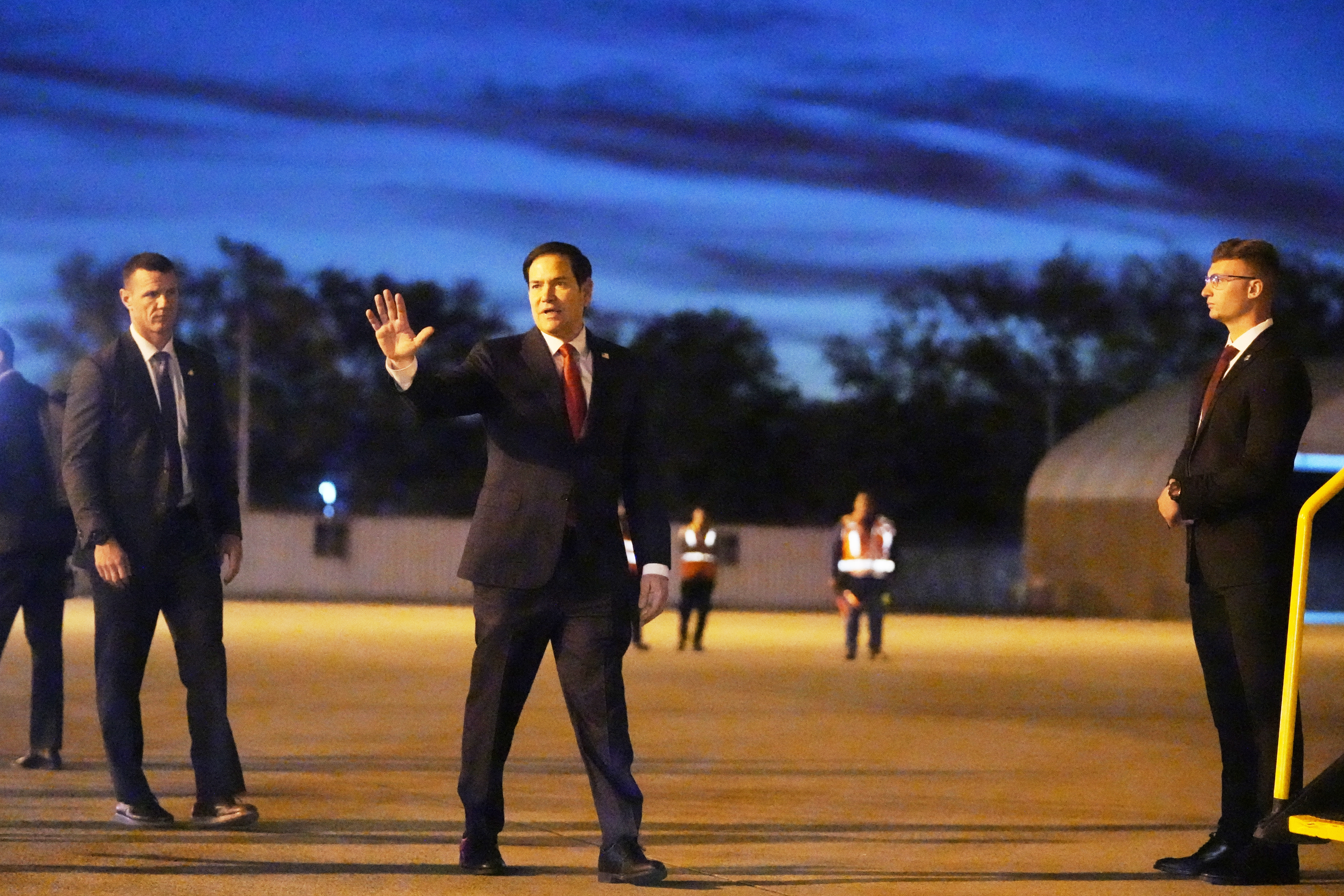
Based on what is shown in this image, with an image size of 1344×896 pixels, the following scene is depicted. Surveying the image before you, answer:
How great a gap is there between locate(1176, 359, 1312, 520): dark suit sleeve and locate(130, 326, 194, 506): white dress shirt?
12.0 ft

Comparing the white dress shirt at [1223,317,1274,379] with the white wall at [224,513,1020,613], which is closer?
the white dress shirt at [1223,317,1274,379]

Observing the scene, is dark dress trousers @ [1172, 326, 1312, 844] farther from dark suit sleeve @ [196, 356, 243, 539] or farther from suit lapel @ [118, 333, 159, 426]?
suit lapel @ [118, 333, 159, 426]

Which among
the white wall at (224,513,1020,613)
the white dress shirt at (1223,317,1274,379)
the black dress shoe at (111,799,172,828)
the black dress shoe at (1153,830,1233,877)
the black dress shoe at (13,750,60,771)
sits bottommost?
the white wall at (224,513,1020,613)

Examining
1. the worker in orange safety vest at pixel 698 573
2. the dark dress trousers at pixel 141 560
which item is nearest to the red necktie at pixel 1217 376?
the dark dress trousers at pixel 141 560

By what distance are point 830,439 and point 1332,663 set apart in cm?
4275

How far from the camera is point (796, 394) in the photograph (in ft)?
222

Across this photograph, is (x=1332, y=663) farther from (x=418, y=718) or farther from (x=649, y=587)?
(x=649, y=587)

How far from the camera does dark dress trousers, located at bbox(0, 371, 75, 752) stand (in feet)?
30.1

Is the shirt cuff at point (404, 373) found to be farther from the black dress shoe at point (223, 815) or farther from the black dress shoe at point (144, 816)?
the black dress shoe at point (144, 816)

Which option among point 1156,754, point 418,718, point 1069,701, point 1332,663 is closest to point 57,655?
point 418,718

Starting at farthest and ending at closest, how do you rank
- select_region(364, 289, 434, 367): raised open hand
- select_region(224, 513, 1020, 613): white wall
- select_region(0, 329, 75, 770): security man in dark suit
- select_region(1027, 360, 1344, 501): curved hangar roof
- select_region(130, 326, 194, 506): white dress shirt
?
1. select_region(224, 513, 1020, 613): white wall
2. select_region(1027, 360, 1344, 501): curved hangar roof
3. select_region(0, 329, 75, 770): security man in dark suit
4. select_region(130, 326, 194, 506): white dress shirt
5. select_region(364, 289, 434, 367): raised open hand

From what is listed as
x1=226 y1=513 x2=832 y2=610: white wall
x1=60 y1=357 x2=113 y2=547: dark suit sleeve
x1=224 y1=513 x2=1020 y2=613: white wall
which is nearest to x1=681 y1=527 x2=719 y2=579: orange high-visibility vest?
x1=60 y1=357 x2=113 y2=547: dark suit sleeve

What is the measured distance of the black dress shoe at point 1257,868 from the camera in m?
6.55

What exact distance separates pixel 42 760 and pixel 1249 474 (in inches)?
232
